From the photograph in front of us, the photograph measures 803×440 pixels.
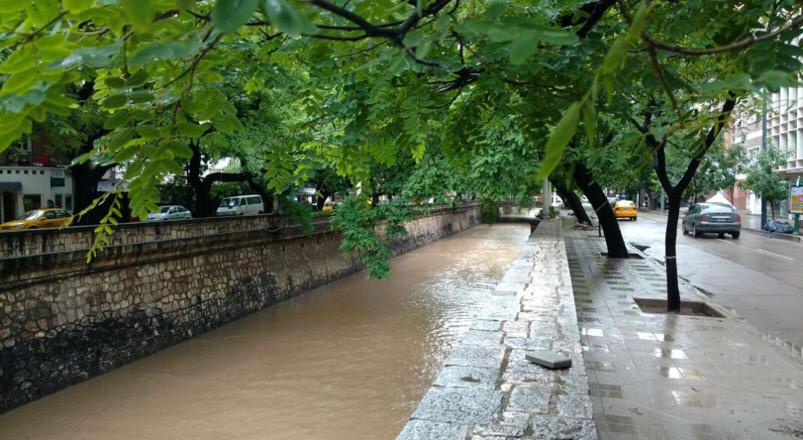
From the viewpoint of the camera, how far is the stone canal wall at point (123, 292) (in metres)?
8.59

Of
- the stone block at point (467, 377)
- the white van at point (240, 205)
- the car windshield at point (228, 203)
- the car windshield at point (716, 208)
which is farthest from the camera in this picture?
the car windshield at point (228, 203)

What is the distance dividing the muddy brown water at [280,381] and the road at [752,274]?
5.36 meters

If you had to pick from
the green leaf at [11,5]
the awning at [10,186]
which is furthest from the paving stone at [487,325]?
the awning at [10,186]

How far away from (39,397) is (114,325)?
1944mm

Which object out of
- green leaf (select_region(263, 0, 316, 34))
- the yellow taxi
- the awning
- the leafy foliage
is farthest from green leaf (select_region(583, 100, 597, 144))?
the yellow taxi

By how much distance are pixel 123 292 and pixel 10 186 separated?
18583 mm

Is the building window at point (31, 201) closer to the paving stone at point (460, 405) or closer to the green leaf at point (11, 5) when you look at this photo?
the paving stone at point (460, 405)

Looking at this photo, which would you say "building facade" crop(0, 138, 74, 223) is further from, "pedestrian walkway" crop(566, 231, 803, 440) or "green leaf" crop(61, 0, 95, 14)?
"green leaf" crop(61, 0, 95, 14)

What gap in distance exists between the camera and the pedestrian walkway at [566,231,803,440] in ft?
17.0

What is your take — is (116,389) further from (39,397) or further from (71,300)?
(71,300)

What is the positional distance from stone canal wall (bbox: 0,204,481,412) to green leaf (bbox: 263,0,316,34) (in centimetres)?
876

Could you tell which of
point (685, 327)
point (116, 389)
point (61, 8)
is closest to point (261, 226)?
point (116, 389)

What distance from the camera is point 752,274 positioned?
14.6m

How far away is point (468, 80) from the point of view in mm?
4289
